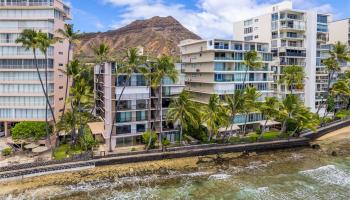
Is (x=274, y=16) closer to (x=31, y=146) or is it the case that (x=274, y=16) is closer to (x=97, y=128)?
(x=97, y=128)

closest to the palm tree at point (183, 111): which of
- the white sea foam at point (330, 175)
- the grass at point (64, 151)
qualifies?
the grass at point (64, 151)

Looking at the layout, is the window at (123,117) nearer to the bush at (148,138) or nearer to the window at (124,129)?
the window at (124,129)

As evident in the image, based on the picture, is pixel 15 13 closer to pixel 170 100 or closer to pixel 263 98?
pixel 170 100

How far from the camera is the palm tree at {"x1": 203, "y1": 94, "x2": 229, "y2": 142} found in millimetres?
59500

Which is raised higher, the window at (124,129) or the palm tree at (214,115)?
the palm tree at (214,115)

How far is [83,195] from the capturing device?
137 feet

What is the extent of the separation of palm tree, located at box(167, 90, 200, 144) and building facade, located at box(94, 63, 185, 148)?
3463 mm

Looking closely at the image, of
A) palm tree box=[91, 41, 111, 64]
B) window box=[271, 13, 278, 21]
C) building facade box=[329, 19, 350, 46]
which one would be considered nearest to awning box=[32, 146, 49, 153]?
palm tree box=[91, 41, 111, 64]

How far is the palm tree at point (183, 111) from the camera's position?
57812 mm

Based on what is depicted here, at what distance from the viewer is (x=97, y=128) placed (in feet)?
215

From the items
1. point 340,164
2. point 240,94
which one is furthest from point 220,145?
point 340,164

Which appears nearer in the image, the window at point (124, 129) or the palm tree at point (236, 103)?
the window at point (124, 129)

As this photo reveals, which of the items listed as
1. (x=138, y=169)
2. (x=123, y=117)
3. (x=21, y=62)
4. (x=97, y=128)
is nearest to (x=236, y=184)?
(x=138, y=169)

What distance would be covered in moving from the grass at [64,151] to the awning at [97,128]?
5.74 m
